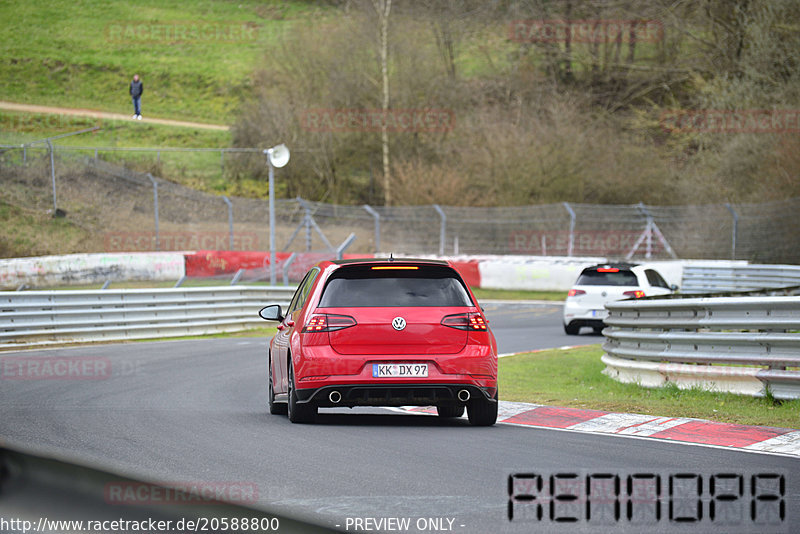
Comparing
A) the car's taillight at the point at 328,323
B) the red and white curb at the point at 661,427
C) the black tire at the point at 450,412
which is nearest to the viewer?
the red and white curb at the point at 661,427

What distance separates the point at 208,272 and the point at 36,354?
14686mm

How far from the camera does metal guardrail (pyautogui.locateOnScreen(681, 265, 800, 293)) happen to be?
99.3 ft

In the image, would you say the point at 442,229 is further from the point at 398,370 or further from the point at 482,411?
the point at 398,370

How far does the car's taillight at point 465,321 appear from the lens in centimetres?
909

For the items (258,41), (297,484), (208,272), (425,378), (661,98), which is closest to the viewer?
(297,484)

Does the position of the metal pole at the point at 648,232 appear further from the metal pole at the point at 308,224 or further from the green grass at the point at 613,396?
the green grass at the point at 613,396

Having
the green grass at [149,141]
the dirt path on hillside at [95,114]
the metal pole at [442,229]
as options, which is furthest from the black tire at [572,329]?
the dirt path on hillside at [95,114]

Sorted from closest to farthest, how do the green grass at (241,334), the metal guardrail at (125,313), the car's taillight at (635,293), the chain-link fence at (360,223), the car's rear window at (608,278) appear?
the metal guardrail at (125,313) < the car's taillight at (635,293) < the car's rear window at (608,278) < the green grass at (241,334) < the chain-link fence at (360,223)

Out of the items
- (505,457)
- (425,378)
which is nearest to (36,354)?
(425,378)

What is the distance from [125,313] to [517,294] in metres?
17.5

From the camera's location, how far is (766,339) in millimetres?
10227

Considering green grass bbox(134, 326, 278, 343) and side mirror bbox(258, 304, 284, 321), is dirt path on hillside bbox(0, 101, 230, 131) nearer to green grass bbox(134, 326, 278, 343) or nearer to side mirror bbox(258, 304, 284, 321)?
green grass bbox(134, 326, 278, 343)

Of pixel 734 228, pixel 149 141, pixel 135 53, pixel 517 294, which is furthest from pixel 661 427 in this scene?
pixel 135 53

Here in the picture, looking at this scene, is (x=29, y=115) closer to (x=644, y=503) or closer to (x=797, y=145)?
A: (x=797, y=145)
